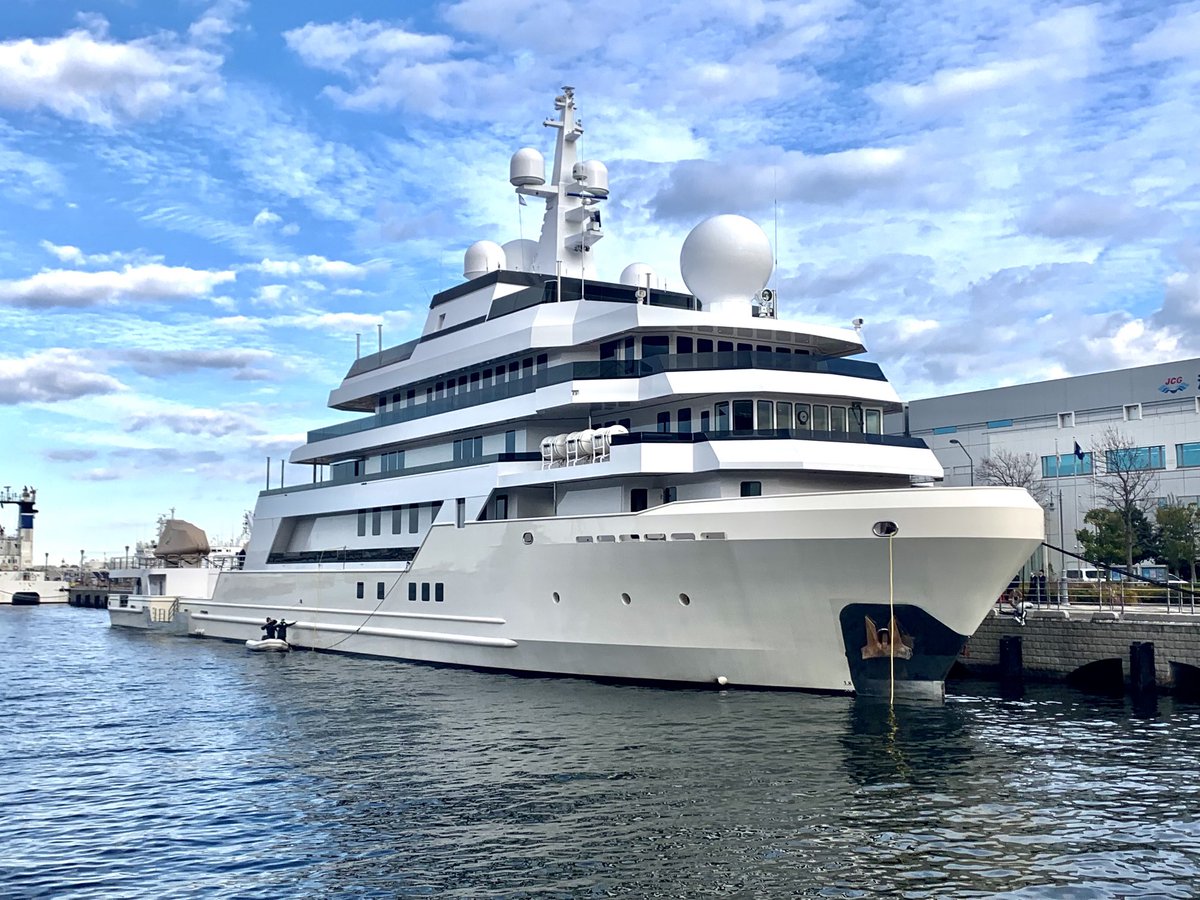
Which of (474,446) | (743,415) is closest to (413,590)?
(474,446)

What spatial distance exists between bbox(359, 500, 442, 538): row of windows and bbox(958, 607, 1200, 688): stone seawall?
51.6 ft

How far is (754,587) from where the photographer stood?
Answer: 21281 mm

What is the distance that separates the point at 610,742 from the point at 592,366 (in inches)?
430

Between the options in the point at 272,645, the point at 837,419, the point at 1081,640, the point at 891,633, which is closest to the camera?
the point at 891,633

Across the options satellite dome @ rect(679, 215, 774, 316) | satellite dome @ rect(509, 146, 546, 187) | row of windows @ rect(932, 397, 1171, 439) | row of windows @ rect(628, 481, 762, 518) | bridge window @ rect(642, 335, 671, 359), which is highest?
satellite dome @ rect(509, 146, 546, 187)

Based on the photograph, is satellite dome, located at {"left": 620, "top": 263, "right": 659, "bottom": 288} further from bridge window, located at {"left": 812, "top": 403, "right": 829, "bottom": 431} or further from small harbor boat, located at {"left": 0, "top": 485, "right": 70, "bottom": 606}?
small harbor boat, located at {"left": 0, "top": 485, "right": 70, "bottom": 606}

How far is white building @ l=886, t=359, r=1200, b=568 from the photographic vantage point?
55.8m

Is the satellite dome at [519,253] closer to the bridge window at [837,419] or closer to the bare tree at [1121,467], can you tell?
the bridge window at [837,419]

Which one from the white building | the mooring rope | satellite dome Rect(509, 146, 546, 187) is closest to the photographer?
the mooring rope

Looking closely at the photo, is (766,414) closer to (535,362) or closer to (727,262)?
(727,262)

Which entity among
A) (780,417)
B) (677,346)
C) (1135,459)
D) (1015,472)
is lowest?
(780,417)

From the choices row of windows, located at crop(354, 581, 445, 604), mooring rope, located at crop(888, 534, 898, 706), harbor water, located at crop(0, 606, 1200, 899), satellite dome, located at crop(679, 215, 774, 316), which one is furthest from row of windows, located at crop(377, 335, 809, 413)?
harbor water, located at crop(0, 606, 1200, 899)

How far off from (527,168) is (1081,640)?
21.8 m

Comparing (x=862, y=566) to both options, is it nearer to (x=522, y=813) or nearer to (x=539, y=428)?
(x=522, y=813)
